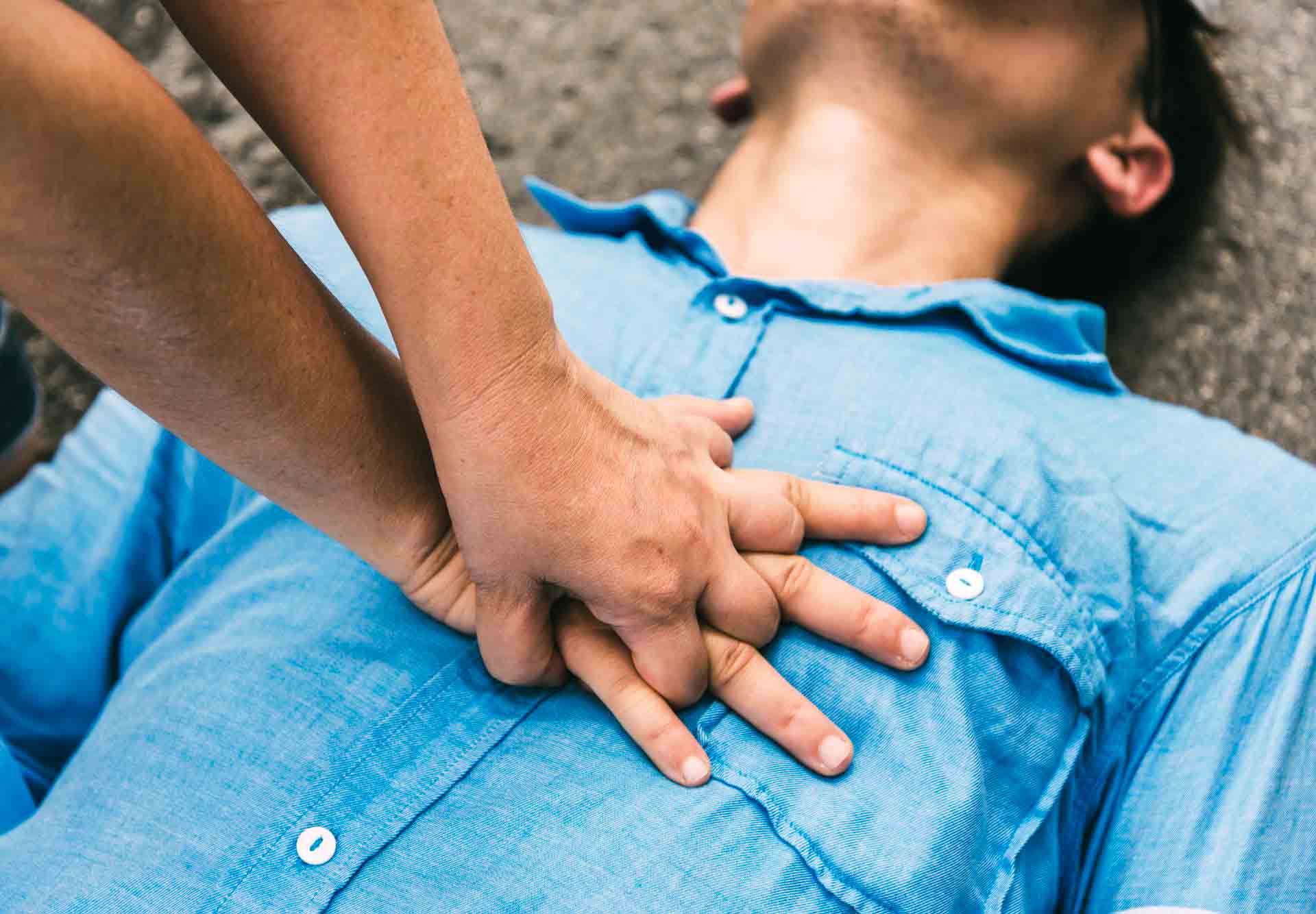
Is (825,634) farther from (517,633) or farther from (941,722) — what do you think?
(517,633)

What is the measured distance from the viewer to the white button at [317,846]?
0.75 meters

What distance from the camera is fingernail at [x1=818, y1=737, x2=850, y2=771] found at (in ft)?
2.51

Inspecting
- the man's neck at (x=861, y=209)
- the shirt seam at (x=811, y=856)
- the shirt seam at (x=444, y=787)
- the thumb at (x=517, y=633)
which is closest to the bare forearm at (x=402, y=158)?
the thumb at (x=517, y=633)

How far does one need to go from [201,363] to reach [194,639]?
1.36 ft

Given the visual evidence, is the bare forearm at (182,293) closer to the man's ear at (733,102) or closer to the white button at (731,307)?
the white button at (731,307)

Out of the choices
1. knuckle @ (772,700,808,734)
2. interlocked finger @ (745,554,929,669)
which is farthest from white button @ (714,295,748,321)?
knuckle @ (772,700,808,734)

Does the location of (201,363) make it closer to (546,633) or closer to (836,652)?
(546,633)

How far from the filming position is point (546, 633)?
2.56 feet

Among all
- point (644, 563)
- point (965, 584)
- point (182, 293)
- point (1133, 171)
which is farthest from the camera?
point (1133, 171)

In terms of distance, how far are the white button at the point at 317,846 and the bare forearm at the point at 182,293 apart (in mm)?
219

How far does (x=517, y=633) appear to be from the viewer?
759 millimetres

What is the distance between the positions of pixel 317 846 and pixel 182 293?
0.41m

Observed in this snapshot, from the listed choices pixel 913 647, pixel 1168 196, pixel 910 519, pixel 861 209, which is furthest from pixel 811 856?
pixel 1168 196

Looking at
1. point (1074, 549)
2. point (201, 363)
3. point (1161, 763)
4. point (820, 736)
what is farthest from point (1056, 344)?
point (201, 363)
